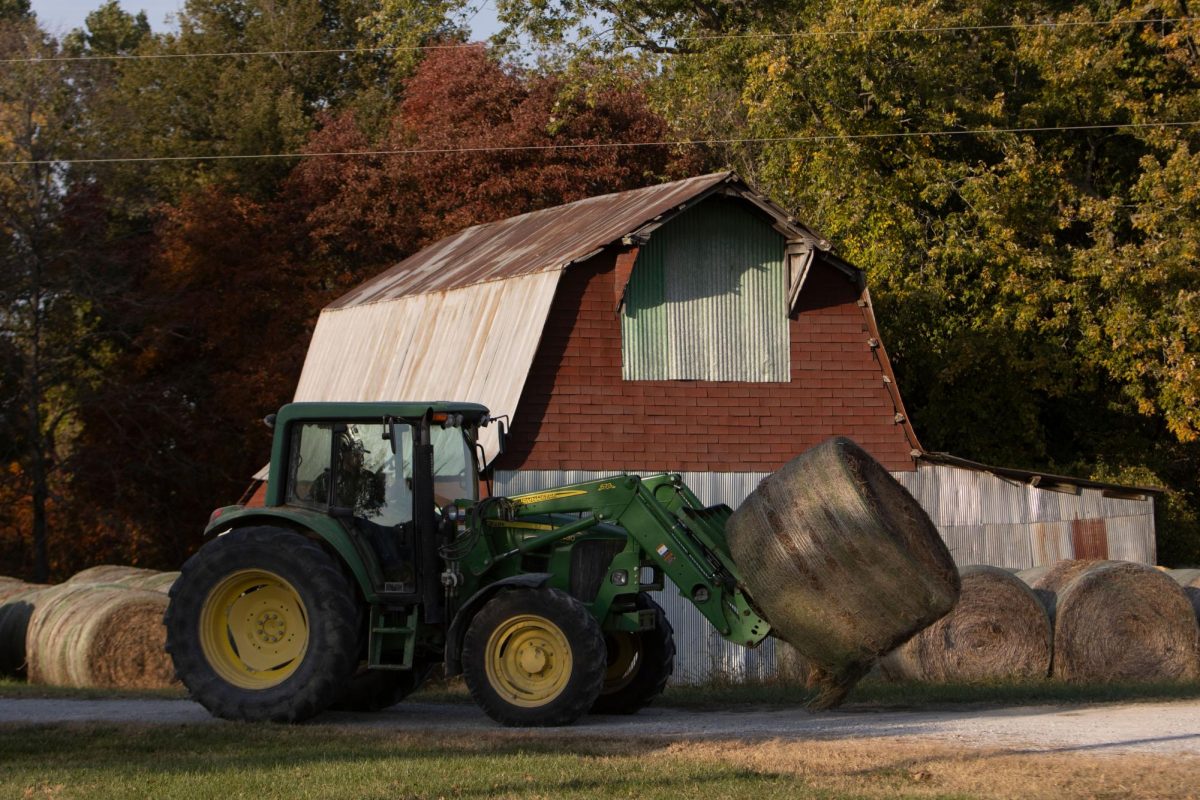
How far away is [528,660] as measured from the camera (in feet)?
42.0

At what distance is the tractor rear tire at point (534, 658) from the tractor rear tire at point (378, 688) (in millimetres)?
1644

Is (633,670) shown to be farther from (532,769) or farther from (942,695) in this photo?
(532,769)

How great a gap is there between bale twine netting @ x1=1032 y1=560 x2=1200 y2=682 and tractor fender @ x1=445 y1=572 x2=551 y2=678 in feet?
24.4

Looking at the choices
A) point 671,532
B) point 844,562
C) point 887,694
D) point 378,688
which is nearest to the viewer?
point 844,562

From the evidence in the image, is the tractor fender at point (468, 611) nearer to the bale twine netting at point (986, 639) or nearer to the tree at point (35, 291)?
the bale twine netting at point (986, 639)

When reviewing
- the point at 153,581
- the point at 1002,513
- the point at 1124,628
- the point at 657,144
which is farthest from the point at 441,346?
the point at 657,144

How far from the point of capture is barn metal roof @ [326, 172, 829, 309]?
23.0m

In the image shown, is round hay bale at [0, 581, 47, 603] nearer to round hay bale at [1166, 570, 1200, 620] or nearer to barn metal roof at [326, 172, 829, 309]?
barn metal roof at [326, 172, 829, 309]

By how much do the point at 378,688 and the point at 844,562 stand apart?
509 centimetres

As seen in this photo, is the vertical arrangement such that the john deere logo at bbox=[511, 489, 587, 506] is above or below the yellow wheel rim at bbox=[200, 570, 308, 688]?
above

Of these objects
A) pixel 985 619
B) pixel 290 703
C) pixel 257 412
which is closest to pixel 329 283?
pixel 257 412

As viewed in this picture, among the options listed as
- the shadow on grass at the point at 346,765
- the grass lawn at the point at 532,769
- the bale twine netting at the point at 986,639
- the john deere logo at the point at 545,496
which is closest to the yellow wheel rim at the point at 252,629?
the shadow on grass at the point at 346,765

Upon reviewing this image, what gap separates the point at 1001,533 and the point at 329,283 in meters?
21.8

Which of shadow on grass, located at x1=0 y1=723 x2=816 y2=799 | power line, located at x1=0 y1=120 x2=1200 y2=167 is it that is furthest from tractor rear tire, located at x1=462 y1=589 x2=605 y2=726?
power line, located at x1=0 y1=120 x2=1200 y2=167
